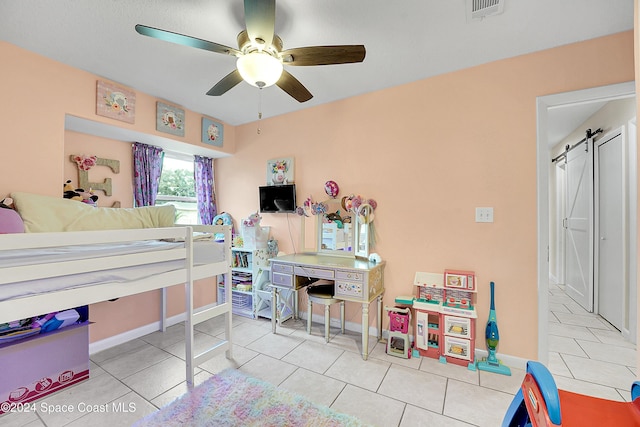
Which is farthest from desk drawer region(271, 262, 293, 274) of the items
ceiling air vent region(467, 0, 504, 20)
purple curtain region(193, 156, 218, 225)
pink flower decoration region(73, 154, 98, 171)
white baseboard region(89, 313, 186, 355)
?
ceiling air vent region(467, 0, 504, 20)

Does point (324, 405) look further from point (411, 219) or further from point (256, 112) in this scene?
point (256, 112)

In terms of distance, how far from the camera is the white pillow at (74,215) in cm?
177

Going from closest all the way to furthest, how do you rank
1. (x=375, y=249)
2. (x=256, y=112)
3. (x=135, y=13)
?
(x=135, y=13) → (x=375, y=249) → (x=256, y=112)

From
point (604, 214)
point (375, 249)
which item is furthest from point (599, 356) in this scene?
point (375, 249)

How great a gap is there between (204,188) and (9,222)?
81.5 inches

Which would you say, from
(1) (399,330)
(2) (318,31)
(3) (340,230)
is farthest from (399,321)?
(2) (318,31)

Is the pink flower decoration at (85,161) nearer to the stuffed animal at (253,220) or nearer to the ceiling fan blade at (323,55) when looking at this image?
the stuffed animal at (253,220)

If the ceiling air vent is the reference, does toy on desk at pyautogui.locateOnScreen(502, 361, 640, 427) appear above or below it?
below

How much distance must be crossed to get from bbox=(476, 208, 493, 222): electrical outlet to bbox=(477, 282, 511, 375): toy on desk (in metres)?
0.71

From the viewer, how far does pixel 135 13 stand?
1566mm

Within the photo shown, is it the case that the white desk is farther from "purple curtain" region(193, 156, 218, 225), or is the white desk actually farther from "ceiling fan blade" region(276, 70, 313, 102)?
"purple curtain" region(193, 156, 218, 225)

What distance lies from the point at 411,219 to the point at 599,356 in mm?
1933

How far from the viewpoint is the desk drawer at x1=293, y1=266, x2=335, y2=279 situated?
2344 millimetres

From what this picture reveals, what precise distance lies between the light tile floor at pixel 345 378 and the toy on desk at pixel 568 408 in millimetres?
794
